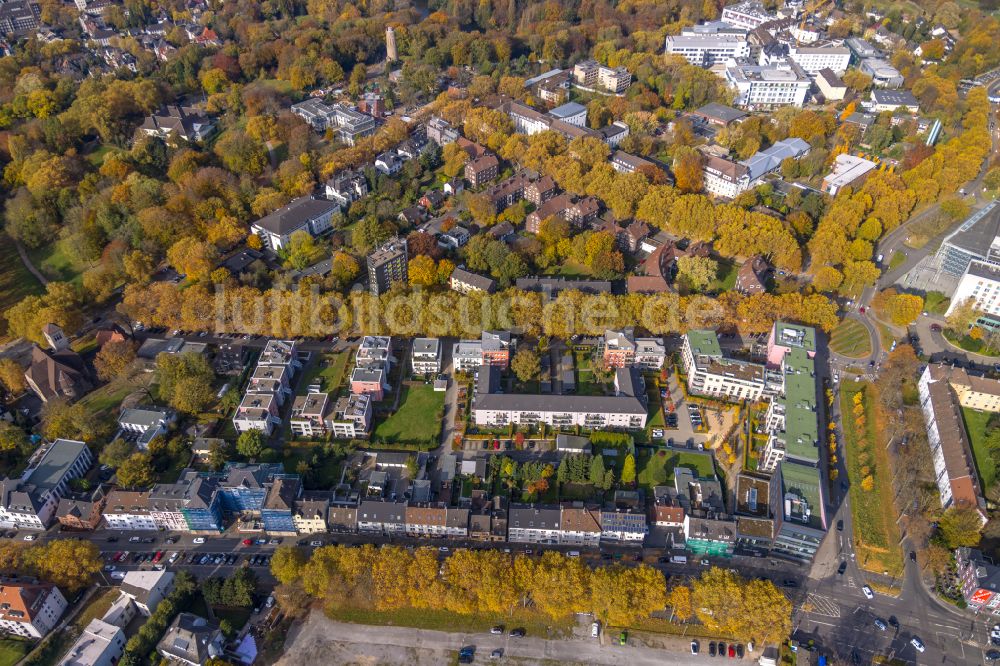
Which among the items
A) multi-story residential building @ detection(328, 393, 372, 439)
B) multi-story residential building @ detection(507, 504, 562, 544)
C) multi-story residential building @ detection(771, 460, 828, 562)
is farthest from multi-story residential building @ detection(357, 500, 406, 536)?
multi-story residential building @ detection(771, 460, 828, 562)

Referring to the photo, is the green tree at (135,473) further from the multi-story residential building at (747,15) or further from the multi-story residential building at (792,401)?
the multi-story residential building at (747,15)

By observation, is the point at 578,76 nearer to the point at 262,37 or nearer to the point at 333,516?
the point at 262,37

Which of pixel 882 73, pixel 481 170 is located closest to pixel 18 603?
pixel 481 170

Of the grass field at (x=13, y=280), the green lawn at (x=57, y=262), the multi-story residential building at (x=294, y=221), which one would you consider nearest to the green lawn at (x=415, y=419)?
the multi-story residential building at (x=294, y=221)

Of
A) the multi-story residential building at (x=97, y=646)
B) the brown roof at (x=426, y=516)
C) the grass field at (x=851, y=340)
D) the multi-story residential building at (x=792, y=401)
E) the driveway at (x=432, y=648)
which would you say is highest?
the multi-story residential building at (x=792, y=401)

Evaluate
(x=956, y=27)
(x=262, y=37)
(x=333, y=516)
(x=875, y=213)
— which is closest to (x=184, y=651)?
(x=333, y=516)

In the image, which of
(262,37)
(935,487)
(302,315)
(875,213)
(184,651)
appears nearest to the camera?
(184,651)
